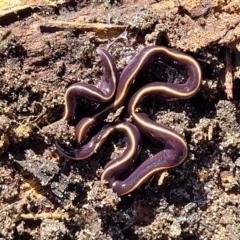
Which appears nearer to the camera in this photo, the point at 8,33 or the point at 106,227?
the point at 8,33

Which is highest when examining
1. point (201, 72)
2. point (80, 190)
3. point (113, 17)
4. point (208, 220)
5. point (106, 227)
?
point (113, 17)

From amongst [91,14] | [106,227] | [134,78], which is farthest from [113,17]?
[106,227]

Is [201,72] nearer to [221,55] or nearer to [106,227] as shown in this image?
[221,55]

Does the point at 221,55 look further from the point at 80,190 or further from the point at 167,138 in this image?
the point at 80,190

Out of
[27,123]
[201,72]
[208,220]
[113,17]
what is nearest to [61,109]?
[27,123]

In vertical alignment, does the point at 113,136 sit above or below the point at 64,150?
below

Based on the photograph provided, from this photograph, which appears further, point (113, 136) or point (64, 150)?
point (113, 136)

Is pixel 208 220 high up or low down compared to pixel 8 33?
down
